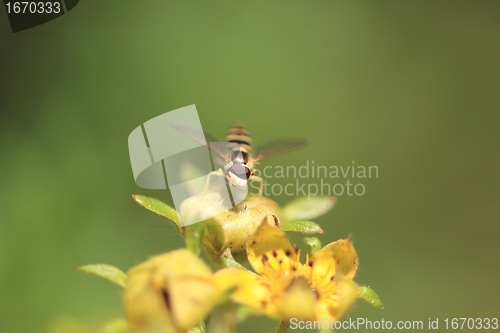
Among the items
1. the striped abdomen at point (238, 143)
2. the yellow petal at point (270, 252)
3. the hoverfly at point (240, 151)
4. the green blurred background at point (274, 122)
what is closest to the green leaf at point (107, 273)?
the yellow petal at point (270, 252)

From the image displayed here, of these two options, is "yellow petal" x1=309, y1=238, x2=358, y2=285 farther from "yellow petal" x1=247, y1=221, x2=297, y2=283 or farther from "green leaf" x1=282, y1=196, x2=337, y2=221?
"green leaf" x1=282, y1=196, x2=337, y2=221

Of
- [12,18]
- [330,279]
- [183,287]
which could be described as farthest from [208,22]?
[183,287]

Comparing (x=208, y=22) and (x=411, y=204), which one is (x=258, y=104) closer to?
(x=208, y=22)

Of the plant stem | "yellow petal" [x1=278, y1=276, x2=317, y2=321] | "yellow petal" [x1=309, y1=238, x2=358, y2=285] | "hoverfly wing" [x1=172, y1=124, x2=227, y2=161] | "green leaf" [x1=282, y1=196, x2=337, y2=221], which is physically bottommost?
the plant stem

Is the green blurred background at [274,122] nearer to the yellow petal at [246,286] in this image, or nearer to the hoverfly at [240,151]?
the hoverfly at [240,151]

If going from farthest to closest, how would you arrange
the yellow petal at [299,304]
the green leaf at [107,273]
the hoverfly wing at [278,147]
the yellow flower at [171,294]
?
the hoverfly wing at [278,147]
the green leaf at [107,273]
the yellow petal at [299,304]
the yellow flower at [171,294]

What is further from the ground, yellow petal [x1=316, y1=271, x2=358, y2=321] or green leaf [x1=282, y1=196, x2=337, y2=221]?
green leaf [x1=282, y1=196, x2=337, y2=221]

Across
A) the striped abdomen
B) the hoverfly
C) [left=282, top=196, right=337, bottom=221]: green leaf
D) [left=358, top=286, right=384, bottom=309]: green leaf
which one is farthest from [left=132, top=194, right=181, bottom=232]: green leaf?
[left=358, top=286, right=384, bottom=309]: green leaf
